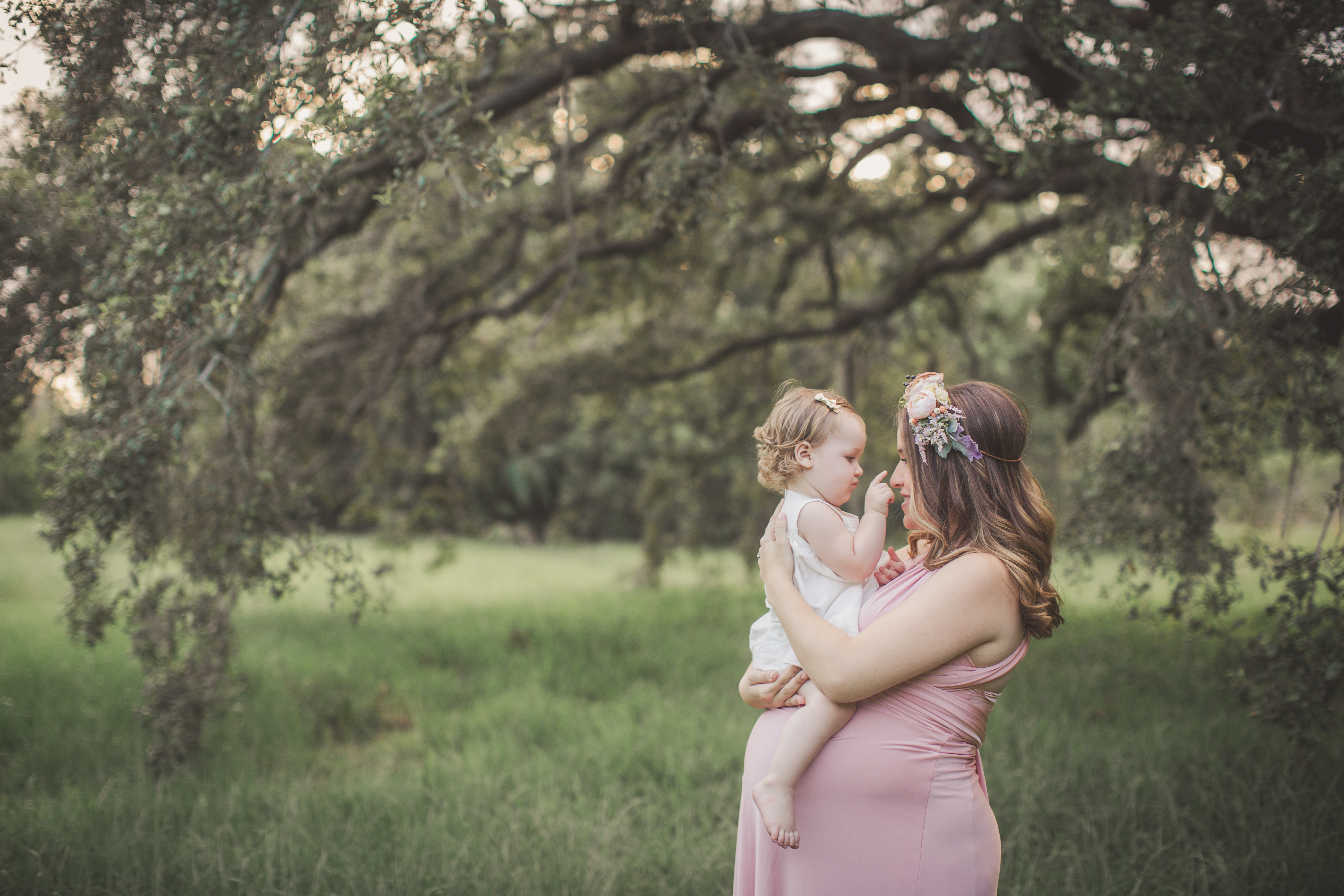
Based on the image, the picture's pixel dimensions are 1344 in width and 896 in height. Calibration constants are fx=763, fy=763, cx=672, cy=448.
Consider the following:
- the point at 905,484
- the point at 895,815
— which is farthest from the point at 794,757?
the point at 905,484

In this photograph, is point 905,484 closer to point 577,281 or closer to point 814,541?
point 814,541

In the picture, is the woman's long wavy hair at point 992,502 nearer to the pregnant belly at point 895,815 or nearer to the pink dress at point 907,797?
the pink dress at point 907,797

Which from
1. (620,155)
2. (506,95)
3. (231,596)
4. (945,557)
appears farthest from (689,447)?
(945,557)

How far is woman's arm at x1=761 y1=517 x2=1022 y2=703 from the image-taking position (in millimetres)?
1658

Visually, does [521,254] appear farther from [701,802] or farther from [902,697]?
[902,697]

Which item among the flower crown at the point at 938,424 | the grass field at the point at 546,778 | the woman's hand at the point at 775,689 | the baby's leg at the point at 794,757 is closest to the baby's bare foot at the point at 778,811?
the baby's leg at the point at 794,757

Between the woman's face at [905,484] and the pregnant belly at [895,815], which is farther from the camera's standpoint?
the woman's face at [905,484]

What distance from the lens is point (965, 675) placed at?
1.72 meters

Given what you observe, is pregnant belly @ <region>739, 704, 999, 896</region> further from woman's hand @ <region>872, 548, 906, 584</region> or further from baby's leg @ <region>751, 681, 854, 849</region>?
woman's hand @ <region>872, 548, 906, 584</region>

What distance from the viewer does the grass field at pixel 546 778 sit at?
3.01 metres

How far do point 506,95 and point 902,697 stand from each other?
3504 mm

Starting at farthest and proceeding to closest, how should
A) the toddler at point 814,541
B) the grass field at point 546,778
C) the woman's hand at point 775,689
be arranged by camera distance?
the grass field at point 546,778, the woman's hand at point 775,689, the toddler at point 814,541

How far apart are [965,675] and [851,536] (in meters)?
0.40

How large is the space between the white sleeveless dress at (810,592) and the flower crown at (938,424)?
277 mm
